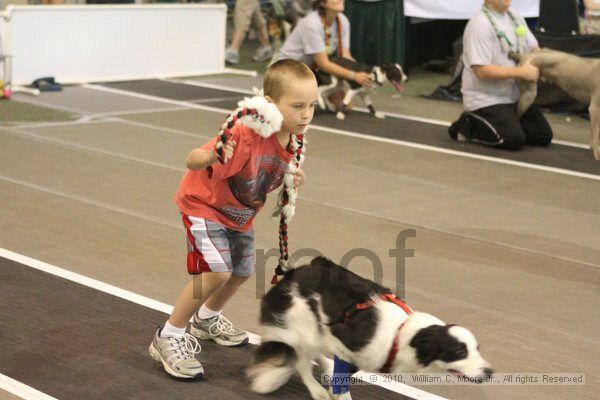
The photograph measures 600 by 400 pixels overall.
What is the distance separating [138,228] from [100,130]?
2994mm

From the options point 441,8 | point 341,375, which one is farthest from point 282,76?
point 441,8

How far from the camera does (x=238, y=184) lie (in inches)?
136

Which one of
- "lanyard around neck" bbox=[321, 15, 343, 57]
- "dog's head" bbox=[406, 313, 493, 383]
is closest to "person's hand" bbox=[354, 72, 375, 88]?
"lanyard around neck" bbox=[321, 15, 343, 57]

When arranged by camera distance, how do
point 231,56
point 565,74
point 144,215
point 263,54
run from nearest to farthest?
point 144,215 → point 565,74 → point 231,56 → point 263,54

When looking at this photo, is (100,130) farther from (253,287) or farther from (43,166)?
(253,287)

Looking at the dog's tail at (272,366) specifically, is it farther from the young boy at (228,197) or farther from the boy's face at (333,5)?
the boy's face at (333,5)

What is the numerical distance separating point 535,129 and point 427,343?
5784 mm

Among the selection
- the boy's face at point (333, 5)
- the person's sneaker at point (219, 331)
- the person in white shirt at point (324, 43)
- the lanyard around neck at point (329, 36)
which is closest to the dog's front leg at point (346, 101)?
the person in white shirt at point (324, 43)

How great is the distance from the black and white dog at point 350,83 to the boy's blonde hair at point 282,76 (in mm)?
5843

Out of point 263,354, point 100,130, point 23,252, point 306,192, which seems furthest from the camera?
point 100,130

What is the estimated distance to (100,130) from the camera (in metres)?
8.28

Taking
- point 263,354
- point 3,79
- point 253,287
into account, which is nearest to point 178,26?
point 3,79

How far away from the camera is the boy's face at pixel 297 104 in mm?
3355

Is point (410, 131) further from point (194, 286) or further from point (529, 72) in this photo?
point (194, 286)
